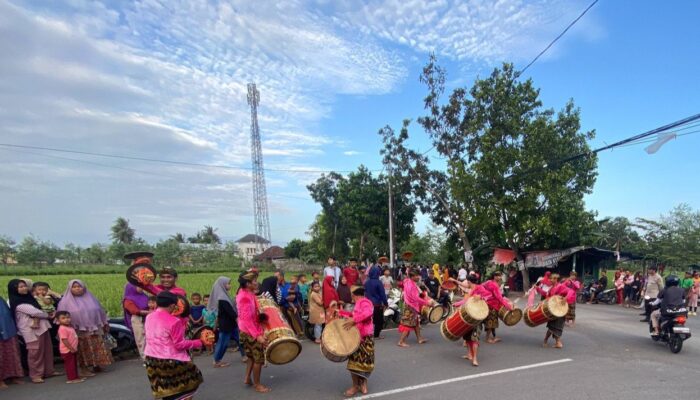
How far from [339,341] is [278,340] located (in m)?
0.76

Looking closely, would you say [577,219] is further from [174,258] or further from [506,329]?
[174,258]

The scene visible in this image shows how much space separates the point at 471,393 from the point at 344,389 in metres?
1.63

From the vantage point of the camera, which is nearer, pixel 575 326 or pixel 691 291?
pixel 575 326

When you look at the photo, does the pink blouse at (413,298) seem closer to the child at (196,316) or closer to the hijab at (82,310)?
the child at (196,316)

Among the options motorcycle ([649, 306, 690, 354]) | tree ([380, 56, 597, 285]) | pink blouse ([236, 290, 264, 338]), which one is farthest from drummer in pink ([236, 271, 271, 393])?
tree ([380, 56, 597, 285])

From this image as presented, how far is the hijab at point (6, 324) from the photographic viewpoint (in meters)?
5.94

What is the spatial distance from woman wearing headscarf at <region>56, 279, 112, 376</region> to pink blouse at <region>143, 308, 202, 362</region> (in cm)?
281

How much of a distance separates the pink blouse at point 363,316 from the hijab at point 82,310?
3.93 m

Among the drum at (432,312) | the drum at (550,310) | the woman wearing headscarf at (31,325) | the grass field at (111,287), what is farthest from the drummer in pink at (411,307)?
the grass field at (111,287)

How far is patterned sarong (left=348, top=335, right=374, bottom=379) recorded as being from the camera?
5.43 metres

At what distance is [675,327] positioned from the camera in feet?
25.2

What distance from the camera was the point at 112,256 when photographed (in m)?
56.5

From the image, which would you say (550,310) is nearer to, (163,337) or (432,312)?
(432,312)

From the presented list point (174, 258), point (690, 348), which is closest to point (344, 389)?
point (690, 348)
